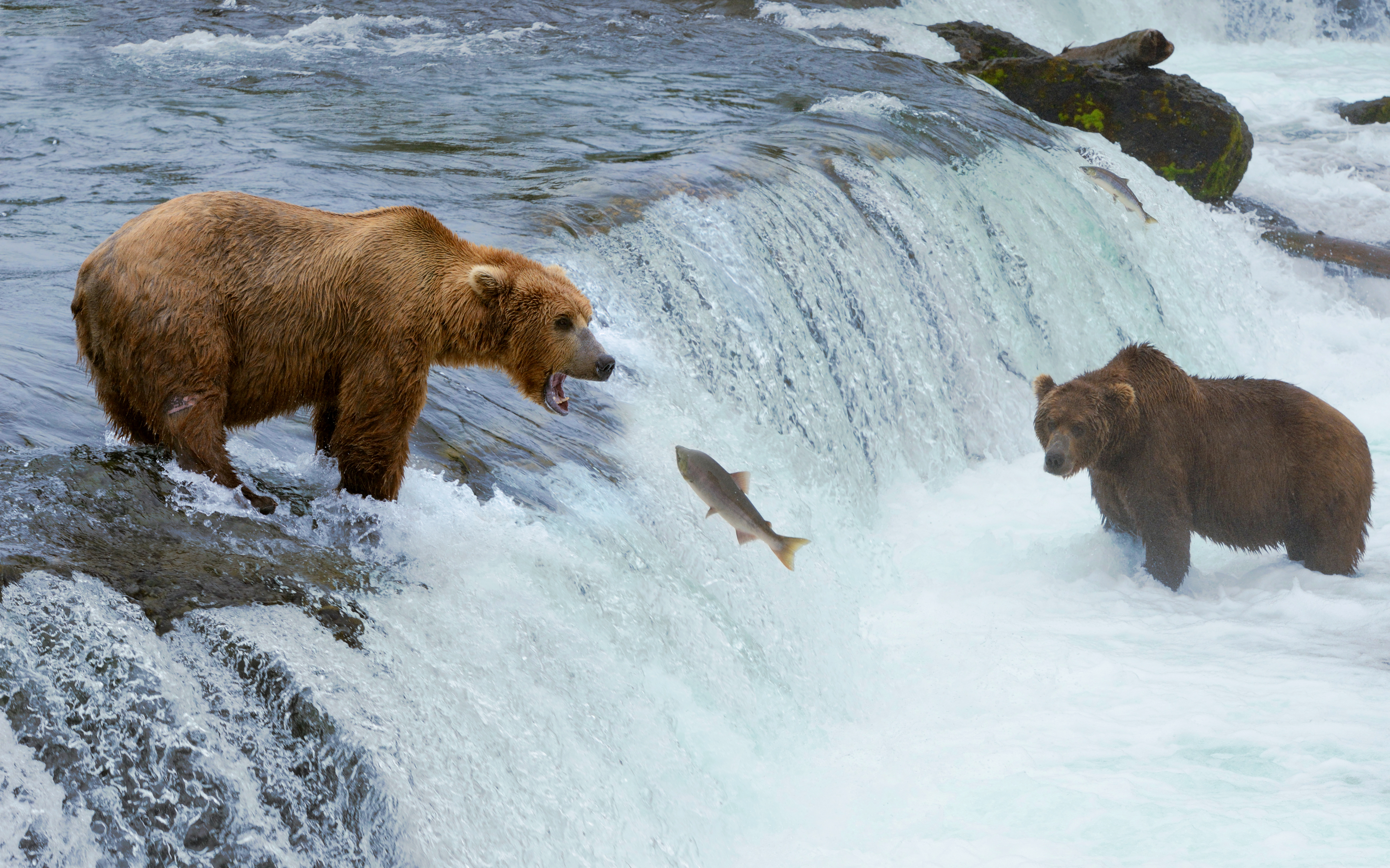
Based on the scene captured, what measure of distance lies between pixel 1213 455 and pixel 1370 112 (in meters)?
12.4

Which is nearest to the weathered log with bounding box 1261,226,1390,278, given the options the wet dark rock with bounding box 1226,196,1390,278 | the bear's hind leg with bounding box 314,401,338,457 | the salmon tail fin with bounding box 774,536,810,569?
the wet dark rock with bounding box 1226,196,1390,278

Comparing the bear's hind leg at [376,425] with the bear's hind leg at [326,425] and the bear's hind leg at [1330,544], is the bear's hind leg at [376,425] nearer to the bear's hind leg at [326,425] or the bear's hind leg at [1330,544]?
the bear's hind leg at [326,425]

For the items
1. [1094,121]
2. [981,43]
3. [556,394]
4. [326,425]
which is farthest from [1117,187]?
[326,425]

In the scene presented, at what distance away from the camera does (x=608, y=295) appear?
5547mm

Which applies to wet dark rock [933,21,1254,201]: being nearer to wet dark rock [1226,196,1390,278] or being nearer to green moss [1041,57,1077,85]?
green moss [1041,57,1077,85]

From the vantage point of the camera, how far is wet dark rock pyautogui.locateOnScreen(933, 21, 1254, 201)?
11492 mm

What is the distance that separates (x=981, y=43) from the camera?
527 inches

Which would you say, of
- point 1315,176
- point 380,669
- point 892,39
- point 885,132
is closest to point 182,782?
point 380,669

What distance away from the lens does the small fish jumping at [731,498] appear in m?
4.01

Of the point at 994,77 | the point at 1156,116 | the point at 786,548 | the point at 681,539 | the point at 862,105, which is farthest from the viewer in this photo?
the point at 994,77

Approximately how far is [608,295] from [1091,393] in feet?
7.20

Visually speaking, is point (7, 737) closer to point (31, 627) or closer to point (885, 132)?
point (31, 627)

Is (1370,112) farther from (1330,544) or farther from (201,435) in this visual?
(201,435)

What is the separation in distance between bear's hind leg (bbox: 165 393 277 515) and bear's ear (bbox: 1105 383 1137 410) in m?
3.45
